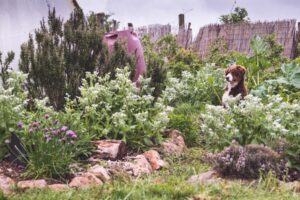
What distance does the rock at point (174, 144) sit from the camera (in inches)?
243

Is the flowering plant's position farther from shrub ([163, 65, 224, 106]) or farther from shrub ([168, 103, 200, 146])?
shrub ([163, 65, 224, 106])

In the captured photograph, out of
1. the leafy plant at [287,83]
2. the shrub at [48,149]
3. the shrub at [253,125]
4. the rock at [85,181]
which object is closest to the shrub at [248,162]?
the shrub at [253,125]

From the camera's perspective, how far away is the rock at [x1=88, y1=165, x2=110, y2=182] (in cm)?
496

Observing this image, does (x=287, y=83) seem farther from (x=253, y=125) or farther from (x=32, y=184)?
(x=32, y=184)

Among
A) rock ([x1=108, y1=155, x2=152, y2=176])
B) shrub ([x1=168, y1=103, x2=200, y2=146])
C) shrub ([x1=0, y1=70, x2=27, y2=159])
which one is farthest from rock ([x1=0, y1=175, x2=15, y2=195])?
shrub ([x1=168, y1=103, x2=200, y2=146])

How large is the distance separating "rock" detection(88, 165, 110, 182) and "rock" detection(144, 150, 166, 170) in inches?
25.1

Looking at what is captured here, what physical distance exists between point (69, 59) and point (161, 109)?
65.2 inches

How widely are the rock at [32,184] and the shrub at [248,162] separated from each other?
1563 mm

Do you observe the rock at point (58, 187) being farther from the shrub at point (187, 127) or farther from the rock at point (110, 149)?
the shrub at point (187, 127)

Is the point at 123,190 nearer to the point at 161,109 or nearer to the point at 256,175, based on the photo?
the point at 256,175

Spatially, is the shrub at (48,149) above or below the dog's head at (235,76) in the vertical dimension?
below

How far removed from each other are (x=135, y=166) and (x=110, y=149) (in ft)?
1.33

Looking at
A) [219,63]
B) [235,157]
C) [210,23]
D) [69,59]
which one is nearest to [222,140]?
[235,157]

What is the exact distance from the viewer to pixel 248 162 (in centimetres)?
496
